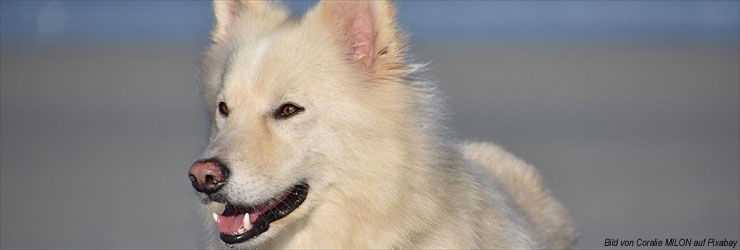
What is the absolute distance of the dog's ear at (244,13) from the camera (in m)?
5.64

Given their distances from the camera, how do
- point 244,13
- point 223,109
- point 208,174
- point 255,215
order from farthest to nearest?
point 244,13, point 223,109, point 255,215, point 208,174

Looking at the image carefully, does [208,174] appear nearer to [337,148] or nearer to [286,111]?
[286,111]

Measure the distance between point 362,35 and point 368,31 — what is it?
42 mm

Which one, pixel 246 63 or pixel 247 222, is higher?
pixel 246 63

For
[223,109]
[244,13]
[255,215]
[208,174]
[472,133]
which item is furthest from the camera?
[472,133]

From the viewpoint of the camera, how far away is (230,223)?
499 centimetres

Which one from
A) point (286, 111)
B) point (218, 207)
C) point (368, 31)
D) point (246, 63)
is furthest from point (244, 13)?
point (218, 207)

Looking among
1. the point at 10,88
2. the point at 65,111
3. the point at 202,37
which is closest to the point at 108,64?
the point at 10,88

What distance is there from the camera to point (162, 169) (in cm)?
1345

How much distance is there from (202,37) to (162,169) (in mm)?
7376

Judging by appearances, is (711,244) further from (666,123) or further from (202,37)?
(666,123)

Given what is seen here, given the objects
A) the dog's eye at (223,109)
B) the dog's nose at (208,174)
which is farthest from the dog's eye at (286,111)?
the dog's nose at (208,174)

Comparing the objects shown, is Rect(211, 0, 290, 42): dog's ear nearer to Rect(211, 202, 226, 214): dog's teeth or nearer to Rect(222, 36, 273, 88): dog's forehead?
Rect(222, 36, 273, 88): dog's forehead

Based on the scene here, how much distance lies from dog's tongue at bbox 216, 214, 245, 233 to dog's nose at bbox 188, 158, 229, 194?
1.02ft
